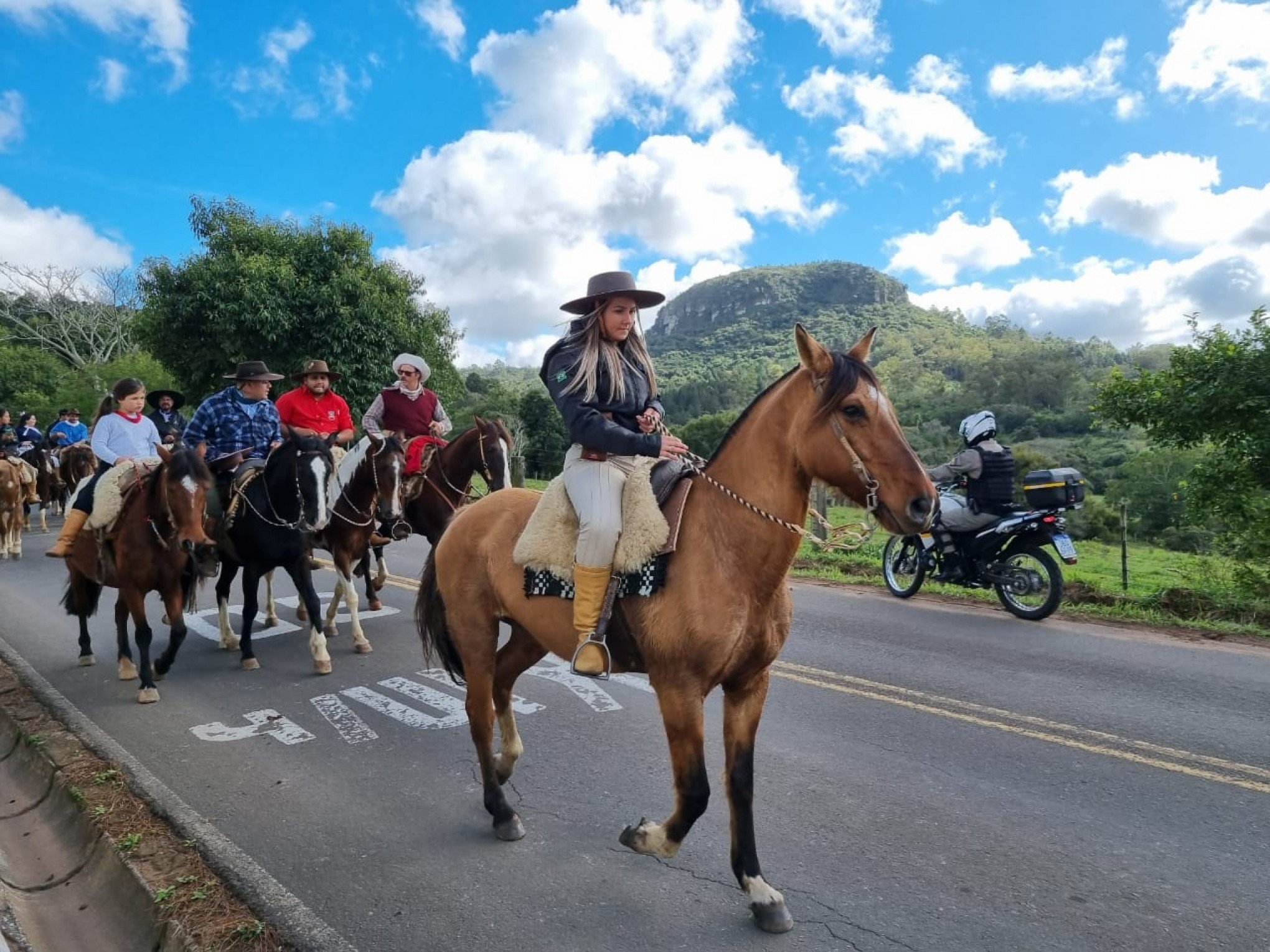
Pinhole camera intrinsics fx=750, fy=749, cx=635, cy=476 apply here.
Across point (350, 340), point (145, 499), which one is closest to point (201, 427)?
point (145, 499)

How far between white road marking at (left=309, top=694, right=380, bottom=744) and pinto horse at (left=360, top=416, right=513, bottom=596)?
257cm

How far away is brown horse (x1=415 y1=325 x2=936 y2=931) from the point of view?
8.81 feet

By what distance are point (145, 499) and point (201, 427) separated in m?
1.48

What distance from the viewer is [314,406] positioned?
8.19 meters

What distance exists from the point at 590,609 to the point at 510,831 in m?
1.35

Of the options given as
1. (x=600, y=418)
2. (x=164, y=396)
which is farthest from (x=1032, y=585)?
(x=164, y=396)

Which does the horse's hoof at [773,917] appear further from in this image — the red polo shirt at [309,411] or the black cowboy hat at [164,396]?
the black cowboy hat at [164,396]

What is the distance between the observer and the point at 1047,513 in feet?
25.8

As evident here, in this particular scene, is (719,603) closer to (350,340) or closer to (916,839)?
(916,839)

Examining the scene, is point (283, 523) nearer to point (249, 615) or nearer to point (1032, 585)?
point (249, 615)

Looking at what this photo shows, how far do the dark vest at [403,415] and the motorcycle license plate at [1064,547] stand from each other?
23.0ft

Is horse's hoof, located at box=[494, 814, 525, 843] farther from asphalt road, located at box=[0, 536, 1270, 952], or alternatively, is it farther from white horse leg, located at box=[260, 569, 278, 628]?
white horse leg, located at box=[260, 569, 278, 628]

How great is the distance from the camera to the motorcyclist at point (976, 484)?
8.31m

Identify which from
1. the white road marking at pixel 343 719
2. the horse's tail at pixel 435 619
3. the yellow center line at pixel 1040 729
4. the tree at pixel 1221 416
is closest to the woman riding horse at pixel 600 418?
the horse's tail at pixel 435 619
